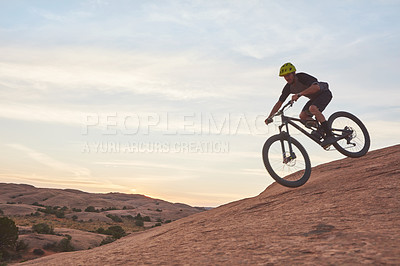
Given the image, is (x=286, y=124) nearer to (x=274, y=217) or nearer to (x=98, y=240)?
(x=274, y=217)

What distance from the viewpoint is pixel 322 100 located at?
9.48 meters

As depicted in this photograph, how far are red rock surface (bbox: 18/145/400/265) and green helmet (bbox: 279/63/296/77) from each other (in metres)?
2.92

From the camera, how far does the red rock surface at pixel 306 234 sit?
3.93 meters

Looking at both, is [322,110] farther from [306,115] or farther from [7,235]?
[7,235]

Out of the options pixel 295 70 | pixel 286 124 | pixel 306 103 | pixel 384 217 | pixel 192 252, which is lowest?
pixel 192 252

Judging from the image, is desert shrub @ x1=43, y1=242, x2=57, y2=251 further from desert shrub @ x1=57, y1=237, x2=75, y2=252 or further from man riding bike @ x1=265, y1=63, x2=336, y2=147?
man riding bike @ x1=265, y1=63, x2=336, y2=147

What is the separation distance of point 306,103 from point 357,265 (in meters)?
6.63

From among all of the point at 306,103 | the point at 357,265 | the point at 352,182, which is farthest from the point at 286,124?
the point at 357,265

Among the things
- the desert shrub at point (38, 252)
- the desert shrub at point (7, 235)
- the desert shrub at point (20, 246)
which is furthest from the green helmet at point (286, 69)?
the desert shrub at point (20, 246)

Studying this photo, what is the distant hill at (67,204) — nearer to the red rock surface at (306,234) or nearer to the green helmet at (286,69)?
the green helmet at (286,69)

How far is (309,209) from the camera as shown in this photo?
6.18 m

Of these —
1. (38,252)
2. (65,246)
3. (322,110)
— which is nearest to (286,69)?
(322,110)

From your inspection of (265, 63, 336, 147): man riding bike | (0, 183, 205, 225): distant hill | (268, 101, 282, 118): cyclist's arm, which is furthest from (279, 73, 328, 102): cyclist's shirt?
(0, 183, 205, 225): distant hill

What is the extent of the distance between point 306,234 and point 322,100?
Result: 550 cm
